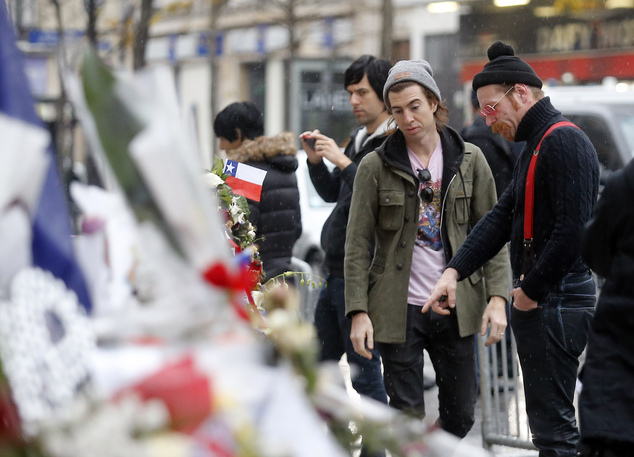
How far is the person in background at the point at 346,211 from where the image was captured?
15.1ft

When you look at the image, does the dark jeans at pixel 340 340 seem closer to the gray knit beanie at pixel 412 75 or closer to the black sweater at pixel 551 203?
the black sweater at pixel 551 203

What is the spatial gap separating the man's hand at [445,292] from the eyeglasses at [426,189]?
39cm

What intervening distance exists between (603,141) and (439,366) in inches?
235

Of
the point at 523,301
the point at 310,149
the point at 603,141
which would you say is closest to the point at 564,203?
the point at 523,301

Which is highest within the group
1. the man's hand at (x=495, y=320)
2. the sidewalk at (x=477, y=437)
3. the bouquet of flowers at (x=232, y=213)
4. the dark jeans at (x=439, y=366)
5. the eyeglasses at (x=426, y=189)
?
the eyeglasses at (x=426, y=189)

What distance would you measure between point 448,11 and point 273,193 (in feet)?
58.8

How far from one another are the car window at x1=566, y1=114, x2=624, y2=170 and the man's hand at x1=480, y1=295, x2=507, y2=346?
19.3 ft

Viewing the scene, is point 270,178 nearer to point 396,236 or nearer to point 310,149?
point 310,149

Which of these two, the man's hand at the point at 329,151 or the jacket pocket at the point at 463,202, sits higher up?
the man's hand at the point at 329,151

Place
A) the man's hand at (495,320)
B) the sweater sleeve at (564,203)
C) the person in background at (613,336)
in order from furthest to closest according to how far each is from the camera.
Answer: the man's hand at (495,320) < the sweater sleeve at (564,203) < the person in background at (613,336)

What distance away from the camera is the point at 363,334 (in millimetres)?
3957

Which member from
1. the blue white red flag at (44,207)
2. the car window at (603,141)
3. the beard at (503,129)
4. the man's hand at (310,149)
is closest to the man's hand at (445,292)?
the beard at (503,129)

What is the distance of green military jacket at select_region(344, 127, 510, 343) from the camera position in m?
3.97

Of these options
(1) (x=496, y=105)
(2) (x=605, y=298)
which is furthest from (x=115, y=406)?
(1) (x=496, y=105)
